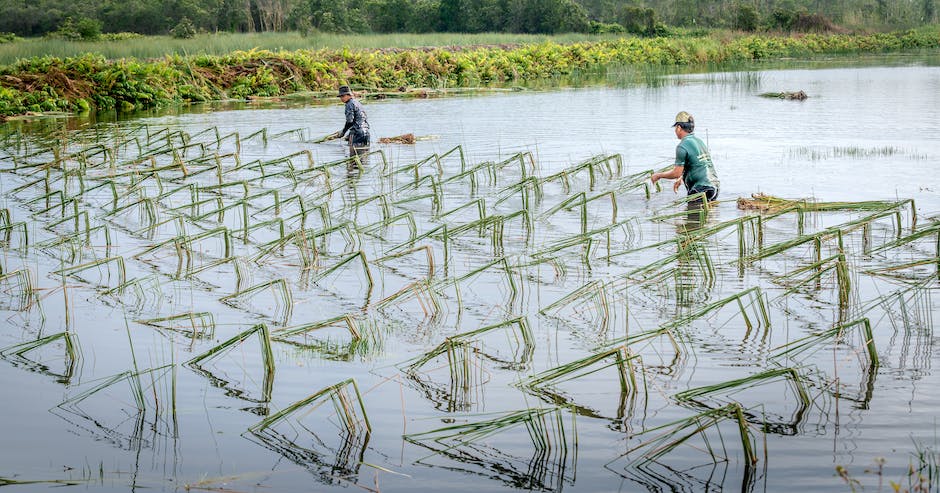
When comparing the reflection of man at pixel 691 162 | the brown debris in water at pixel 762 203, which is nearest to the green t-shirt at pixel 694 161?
the reflection of man at pixel 691 162

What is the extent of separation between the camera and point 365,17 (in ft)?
228

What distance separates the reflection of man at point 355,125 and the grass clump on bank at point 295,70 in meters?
11.3

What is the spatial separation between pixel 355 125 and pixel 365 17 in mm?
54118

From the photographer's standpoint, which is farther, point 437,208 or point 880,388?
point 437,208

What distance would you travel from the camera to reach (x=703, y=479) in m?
4.82

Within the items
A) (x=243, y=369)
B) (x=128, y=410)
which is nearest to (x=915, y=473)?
(x=243, y=369)

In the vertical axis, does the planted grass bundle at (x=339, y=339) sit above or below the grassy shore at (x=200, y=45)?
below

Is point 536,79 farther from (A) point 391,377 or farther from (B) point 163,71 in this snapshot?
(A) point 391,377

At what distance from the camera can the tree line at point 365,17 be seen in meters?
62.5

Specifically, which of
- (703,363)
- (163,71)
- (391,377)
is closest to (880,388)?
(703,363)

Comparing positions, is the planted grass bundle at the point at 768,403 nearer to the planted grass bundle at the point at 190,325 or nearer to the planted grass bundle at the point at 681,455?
the planted grass bundle at the point at 681,455

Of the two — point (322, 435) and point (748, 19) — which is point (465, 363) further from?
point (748, 19)

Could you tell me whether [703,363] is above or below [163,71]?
below

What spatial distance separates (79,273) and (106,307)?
4.58 ft
